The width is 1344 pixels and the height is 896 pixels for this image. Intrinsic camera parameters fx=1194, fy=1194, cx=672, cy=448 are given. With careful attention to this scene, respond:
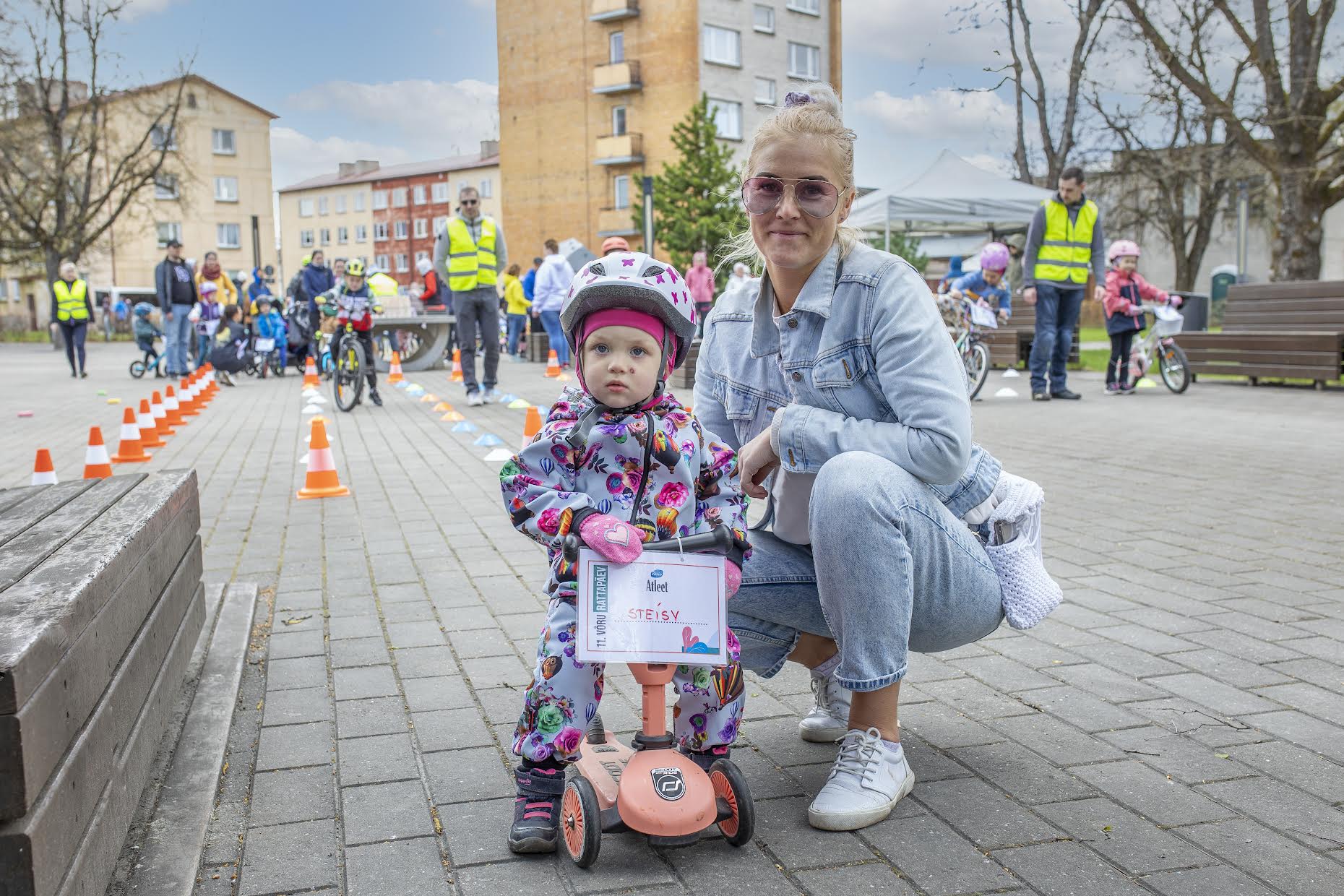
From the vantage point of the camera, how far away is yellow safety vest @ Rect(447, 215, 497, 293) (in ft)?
41.8

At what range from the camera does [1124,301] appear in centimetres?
1368

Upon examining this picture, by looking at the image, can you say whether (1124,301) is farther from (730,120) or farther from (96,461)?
(730,120)

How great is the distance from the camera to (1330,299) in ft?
47.3

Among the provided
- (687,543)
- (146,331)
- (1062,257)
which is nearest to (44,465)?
(687,543)

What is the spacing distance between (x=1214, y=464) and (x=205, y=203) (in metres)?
72.4

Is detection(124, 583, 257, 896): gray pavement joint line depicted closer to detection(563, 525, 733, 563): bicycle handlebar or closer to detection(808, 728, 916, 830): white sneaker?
detection(563, 525, 733, 563): bicycle handlebar

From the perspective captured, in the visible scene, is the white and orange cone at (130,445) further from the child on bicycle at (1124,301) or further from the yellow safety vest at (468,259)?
the child on bicycle at (1124,301)

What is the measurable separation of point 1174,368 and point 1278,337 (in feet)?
4.72

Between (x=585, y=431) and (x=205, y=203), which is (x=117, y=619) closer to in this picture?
(x=585, y=431)

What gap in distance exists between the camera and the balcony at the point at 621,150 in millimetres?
52656

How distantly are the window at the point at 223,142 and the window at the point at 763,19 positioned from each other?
35.8 meters

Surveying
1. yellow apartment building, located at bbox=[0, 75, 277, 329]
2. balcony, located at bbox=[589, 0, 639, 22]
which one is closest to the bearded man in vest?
balcony, located at bbox=[589, 0, 639, 22]

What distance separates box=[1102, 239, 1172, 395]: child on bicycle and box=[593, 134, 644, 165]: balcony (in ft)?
133

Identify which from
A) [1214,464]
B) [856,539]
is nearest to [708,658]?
[856,539]
